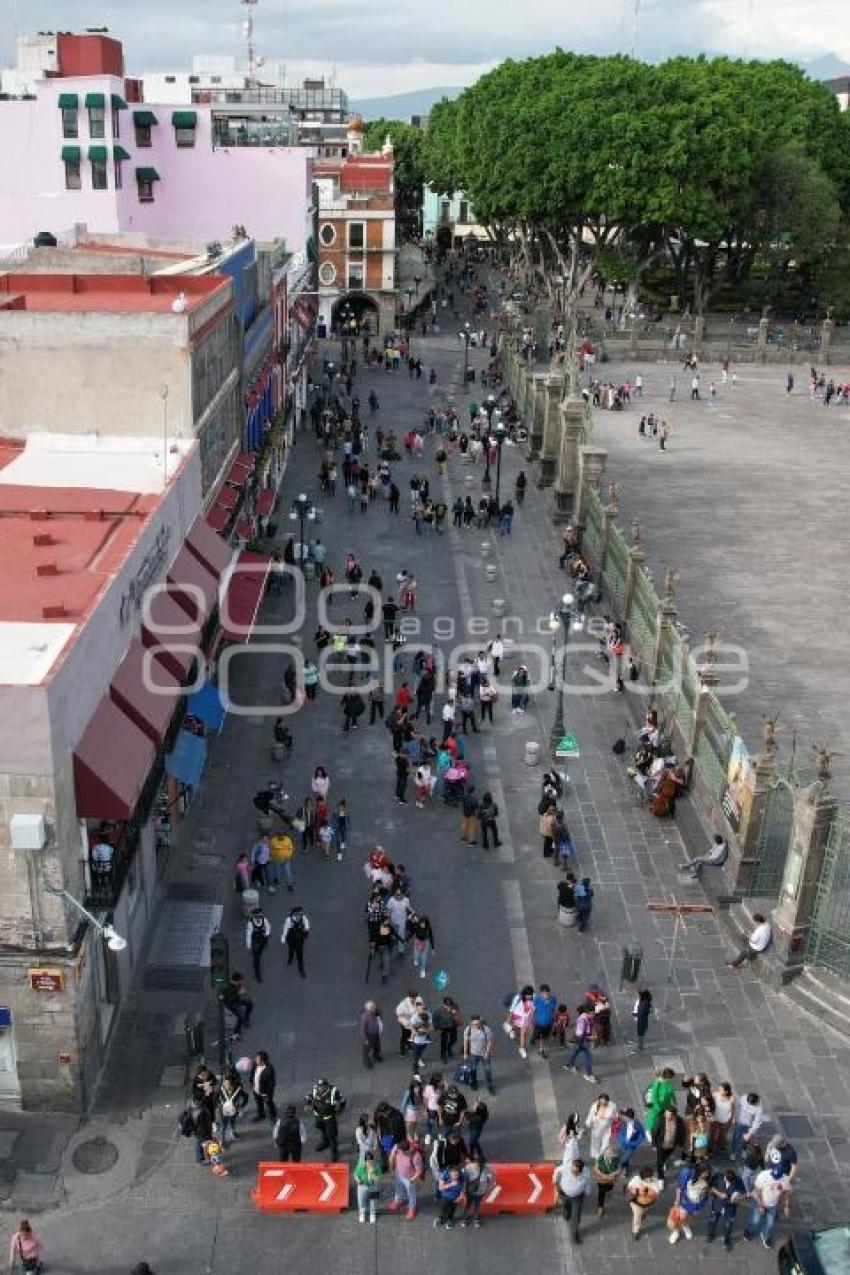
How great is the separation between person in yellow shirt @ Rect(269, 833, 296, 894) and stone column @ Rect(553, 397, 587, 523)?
72.1 feet

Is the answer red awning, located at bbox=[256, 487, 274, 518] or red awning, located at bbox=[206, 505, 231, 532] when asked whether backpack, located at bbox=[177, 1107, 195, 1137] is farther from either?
red awning, located at bbox=[256, 487, 274, 518]

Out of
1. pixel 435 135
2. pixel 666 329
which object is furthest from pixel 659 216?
pixel 435 135

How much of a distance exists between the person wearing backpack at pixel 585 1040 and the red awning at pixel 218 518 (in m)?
14.0

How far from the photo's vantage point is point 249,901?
19.8 meters

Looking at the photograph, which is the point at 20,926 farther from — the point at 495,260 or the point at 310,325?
the point at 495,260

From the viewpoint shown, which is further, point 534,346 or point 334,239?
point 334,239

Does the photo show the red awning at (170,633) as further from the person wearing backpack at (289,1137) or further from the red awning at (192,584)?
the person wearing backpack at (289,1137)

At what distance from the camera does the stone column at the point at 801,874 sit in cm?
1783

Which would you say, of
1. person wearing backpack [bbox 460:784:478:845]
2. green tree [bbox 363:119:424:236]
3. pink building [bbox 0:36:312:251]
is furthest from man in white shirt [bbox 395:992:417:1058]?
green tree [bbox 363:119:424:236]

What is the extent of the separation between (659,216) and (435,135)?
44.3 m

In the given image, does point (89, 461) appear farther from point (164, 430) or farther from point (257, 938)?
point (257, 938)

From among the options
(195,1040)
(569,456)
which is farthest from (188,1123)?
(569,456)

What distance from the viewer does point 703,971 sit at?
1920cm

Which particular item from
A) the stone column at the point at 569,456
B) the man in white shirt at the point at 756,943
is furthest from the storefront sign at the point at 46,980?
the stone column at the point at 569,456
